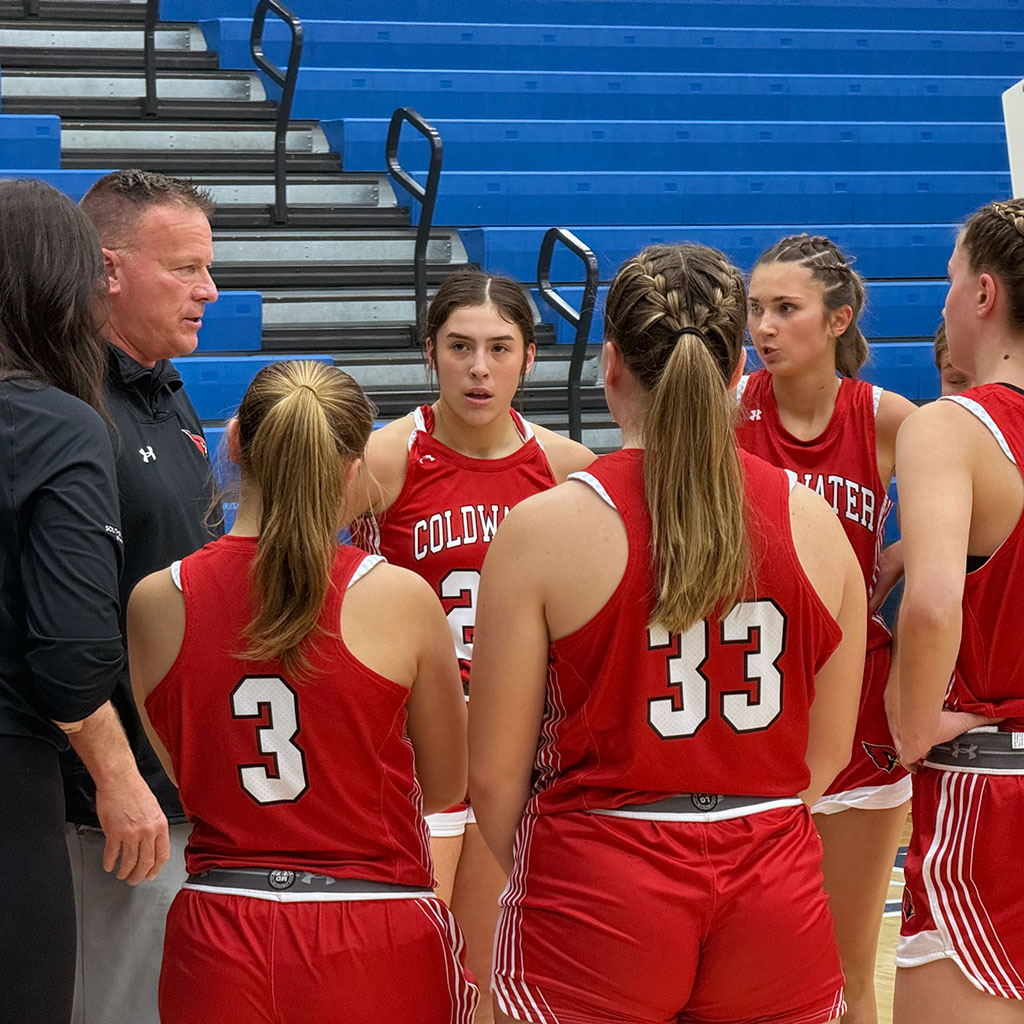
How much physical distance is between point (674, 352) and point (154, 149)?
5.55m

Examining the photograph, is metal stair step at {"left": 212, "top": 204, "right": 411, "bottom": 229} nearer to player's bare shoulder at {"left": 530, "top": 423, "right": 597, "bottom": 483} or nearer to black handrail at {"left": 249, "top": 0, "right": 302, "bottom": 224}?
black handrail at {"left": 249, "top": 0, "right": 302, "bottom": 224}

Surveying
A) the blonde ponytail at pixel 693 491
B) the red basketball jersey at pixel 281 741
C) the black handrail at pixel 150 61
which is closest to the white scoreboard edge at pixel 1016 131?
the blonde ponytail at pixel 693 491

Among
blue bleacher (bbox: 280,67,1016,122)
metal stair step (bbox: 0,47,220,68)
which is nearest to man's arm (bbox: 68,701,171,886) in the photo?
metal stair step (bbox: 0,47,220,68)

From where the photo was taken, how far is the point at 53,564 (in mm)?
1746

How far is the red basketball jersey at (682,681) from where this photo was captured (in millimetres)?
1641

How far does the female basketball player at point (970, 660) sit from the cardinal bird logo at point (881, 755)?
2.32 feet

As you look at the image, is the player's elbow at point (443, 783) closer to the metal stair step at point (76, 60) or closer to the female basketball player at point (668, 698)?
the female basketball player at point (668, 698)

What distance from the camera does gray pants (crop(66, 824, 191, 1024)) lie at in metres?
2.19

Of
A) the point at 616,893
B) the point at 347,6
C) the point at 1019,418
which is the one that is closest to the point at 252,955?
the point at 616,893

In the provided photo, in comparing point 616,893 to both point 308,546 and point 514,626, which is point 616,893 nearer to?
point 514,626

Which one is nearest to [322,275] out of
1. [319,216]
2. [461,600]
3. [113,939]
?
[319,216]

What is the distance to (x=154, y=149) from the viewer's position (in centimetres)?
667

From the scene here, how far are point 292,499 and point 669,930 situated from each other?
2.20ft

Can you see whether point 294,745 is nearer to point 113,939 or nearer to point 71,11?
point 113,939
